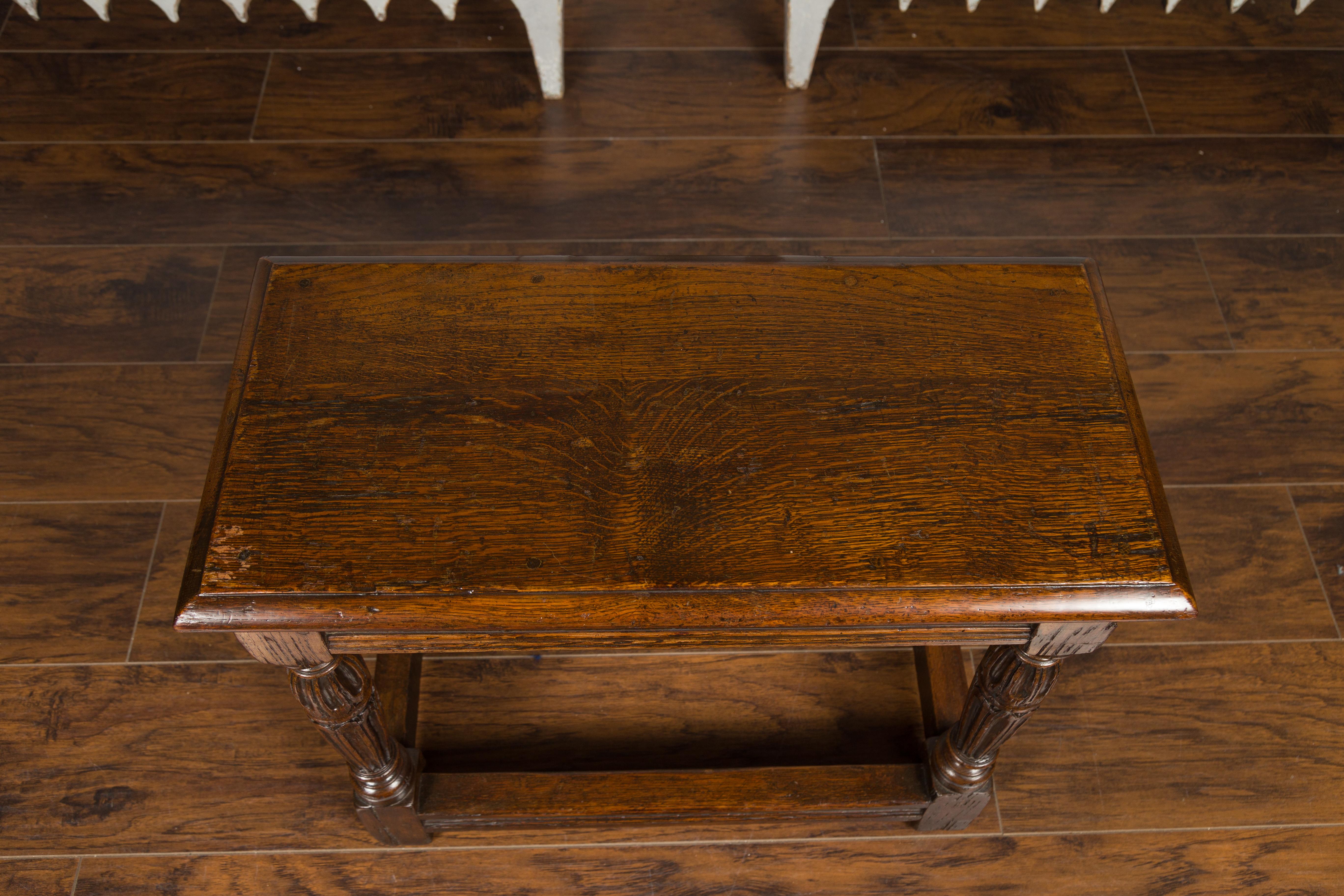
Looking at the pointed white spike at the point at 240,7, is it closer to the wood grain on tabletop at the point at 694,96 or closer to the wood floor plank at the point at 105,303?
the wood grain on tabletop at the point at 694,96

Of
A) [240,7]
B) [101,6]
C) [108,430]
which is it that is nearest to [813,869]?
[108,430]

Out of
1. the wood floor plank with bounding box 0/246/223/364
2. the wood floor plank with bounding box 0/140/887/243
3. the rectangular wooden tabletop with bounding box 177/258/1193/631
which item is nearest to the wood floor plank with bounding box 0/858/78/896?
the rectangular wooden tabletop with bounding box 177/258/1193/631

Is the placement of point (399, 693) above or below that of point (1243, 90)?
below

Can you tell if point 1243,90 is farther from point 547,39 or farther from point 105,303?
point 105,303

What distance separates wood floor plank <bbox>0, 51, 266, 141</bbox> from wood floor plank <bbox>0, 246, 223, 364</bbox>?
29 centimetres

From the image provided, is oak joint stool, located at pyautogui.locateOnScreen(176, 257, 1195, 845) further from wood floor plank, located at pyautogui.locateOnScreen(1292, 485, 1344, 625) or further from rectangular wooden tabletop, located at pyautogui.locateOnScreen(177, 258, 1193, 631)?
wood floor plank, located at pyautogui.locateOnScreen(1292, 485, 1344, 625)

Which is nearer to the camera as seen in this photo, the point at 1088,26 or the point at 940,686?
the point at 940,686

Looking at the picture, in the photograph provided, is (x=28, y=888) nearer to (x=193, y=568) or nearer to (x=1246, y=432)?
(x=193, y=568)

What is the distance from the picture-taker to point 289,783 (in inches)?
53.1

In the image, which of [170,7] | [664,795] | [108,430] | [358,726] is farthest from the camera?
[170,7]

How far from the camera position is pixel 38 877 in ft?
4.20

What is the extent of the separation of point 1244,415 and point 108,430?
1.81 meters

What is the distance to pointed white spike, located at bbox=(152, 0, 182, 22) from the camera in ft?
6.08

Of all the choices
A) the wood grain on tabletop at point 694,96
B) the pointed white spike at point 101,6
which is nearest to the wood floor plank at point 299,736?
the wood grain on tabletop at point 694,96
